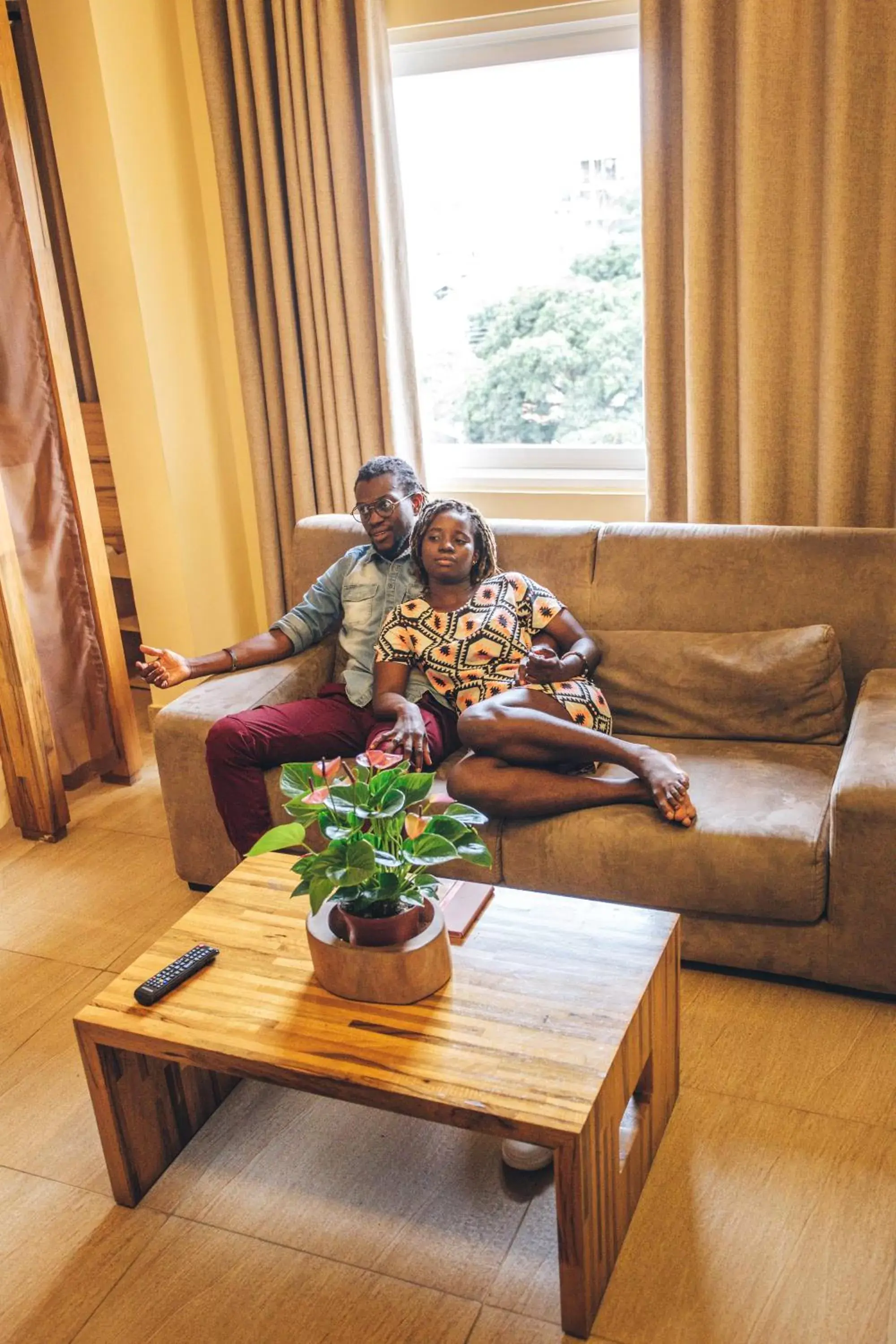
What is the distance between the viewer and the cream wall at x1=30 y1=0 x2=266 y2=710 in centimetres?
335

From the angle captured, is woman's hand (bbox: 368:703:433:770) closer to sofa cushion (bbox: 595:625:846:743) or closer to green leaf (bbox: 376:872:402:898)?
sofa cushion (bbox: 595:625:846:743)

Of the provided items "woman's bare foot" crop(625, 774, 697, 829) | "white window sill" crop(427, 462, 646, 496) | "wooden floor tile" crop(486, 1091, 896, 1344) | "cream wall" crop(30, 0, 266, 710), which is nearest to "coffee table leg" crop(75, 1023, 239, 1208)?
"wooden floor tile" crop(486, 1091, 896, 1344)

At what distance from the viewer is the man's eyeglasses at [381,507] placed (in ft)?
9.58

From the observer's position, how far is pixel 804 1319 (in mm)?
1689

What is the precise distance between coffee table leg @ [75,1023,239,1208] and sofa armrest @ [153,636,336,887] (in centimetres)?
82

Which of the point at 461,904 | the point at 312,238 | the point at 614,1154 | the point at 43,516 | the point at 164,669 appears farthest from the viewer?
the point at 312,238

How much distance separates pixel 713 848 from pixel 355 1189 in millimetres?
933

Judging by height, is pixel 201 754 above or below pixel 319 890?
below

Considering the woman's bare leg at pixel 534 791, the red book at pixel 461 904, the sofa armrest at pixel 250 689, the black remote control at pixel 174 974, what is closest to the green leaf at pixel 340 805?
the red book at pixel 461 904

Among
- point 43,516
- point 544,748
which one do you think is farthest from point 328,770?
point 43,516

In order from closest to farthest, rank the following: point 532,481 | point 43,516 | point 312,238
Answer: point 43,516 → point 312,238 → point 532,481

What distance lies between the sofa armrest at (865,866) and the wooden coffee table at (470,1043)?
0.44 metres

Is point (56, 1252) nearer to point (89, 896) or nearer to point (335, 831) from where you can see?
point (335, 831)

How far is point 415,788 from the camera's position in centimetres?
180
